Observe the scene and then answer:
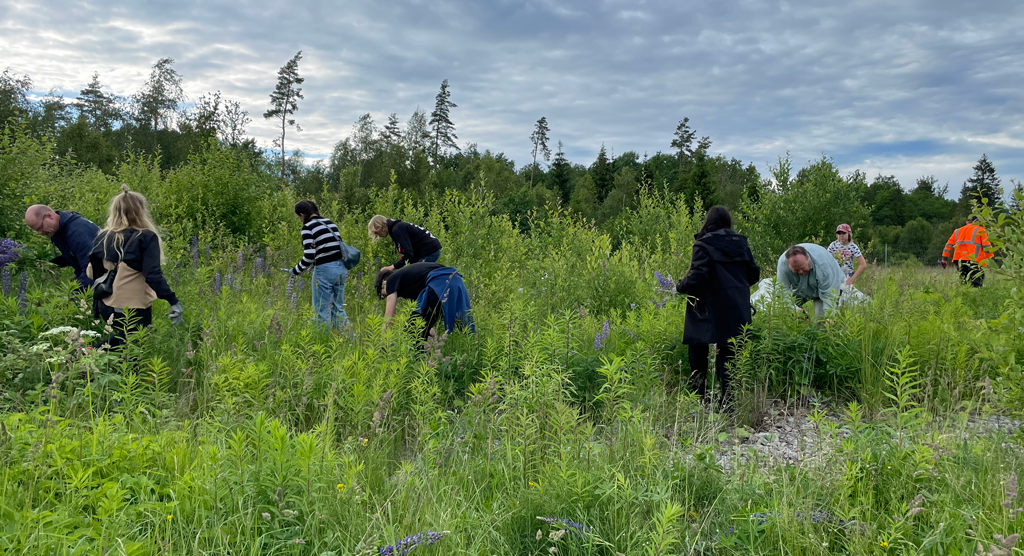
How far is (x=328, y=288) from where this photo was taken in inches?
292

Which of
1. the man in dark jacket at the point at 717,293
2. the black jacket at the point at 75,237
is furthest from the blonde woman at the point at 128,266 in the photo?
the man in dark jacket at the point at 717,293

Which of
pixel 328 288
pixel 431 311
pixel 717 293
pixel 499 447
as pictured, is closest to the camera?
pixel 499 447

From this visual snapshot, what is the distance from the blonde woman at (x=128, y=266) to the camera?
4.66m

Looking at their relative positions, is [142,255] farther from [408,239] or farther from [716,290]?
[716,290]

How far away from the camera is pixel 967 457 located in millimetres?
2902

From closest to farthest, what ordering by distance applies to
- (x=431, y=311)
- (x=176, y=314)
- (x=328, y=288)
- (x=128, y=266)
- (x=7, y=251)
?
(x=128, y=266)
(x=176, y=314)
(x=7, y=251)
(x=431, y=311)
(x=328, y=288)

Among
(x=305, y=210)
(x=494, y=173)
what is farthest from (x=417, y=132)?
(x=305, y=210)

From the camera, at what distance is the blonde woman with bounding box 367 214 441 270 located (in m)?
7.50

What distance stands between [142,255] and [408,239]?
332 cm

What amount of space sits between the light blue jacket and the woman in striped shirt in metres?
5.38

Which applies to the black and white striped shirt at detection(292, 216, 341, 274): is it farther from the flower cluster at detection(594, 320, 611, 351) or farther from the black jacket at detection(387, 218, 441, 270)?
the flower cluster at detection(594, 320, 611, 351)

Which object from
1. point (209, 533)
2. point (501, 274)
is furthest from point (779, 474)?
point (501, 274)

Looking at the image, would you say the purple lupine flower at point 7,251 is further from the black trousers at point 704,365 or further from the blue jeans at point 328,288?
the black trousers at point 704,365

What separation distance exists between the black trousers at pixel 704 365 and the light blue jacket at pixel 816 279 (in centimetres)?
173
